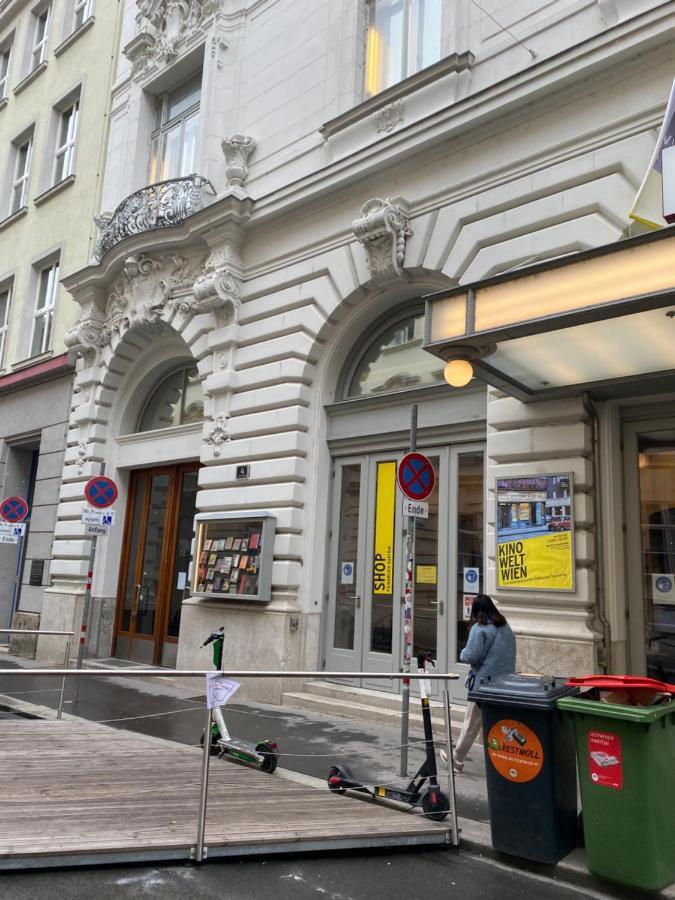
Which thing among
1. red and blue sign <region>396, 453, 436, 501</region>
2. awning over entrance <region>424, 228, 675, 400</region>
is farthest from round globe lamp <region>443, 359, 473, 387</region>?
red and blue sign <region>396, 453, 436, 501</region>

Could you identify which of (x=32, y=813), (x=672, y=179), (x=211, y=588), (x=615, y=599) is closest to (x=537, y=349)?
(x=672, y=179)

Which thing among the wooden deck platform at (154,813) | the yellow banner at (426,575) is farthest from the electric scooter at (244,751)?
the yellow banner at (426,575)

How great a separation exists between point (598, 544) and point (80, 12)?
2017 centimetres

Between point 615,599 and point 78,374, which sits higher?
point 78,374

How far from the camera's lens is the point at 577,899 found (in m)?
4.20

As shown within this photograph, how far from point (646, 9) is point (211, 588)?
9444 millimetres

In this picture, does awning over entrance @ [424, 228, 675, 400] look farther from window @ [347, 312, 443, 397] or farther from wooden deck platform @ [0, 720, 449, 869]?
wooden deck platform @ [0, 720, 449, 869]

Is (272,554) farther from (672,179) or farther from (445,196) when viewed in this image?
(672,179)

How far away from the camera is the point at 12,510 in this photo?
49.6 ft

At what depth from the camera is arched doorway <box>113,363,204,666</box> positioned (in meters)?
13.4

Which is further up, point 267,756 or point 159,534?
point 159,534

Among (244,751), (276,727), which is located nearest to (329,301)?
(276,727)

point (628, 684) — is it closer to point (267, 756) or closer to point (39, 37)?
point (267, 756)

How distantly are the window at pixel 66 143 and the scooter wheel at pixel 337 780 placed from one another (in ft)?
56.4
